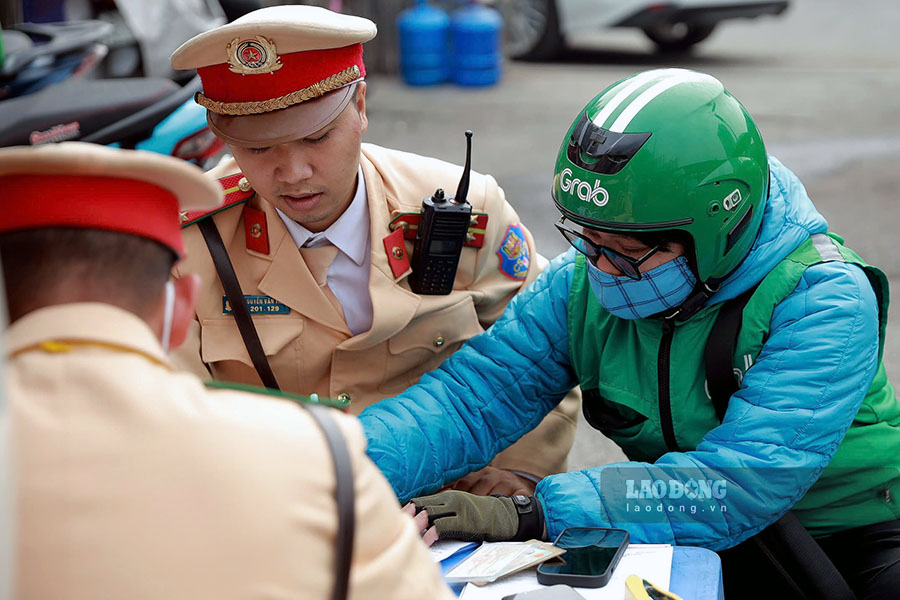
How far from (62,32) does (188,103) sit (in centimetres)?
79

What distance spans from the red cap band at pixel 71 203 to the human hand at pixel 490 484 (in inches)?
64.4

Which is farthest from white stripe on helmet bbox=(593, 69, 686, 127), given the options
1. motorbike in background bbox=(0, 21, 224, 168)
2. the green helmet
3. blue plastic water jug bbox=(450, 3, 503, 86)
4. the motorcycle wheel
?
the motorcycle wheel

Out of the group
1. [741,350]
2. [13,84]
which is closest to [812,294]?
[741,350]

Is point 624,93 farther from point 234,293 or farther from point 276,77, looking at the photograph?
point 234,293

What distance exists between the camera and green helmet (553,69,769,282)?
222cm

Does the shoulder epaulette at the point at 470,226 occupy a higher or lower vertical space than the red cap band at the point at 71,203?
lower

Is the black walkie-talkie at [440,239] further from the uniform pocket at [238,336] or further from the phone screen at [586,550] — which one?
the phone screen at [586,550]

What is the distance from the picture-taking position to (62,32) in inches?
173

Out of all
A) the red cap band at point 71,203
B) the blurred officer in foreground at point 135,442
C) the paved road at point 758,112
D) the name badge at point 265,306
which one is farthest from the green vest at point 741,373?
the paved road at point 758,112

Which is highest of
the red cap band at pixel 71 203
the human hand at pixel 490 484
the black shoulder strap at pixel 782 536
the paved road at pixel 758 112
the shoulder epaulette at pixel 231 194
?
the red cap band at pixel 71 203

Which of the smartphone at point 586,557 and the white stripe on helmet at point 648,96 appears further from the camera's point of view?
the white stripe on helmet at point 648,96

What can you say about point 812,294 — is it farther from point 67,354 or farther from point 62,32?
point 62,32

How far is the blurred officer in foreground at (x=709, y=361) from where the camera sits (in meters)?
2.15

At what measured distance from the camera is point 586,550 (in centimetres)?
210
